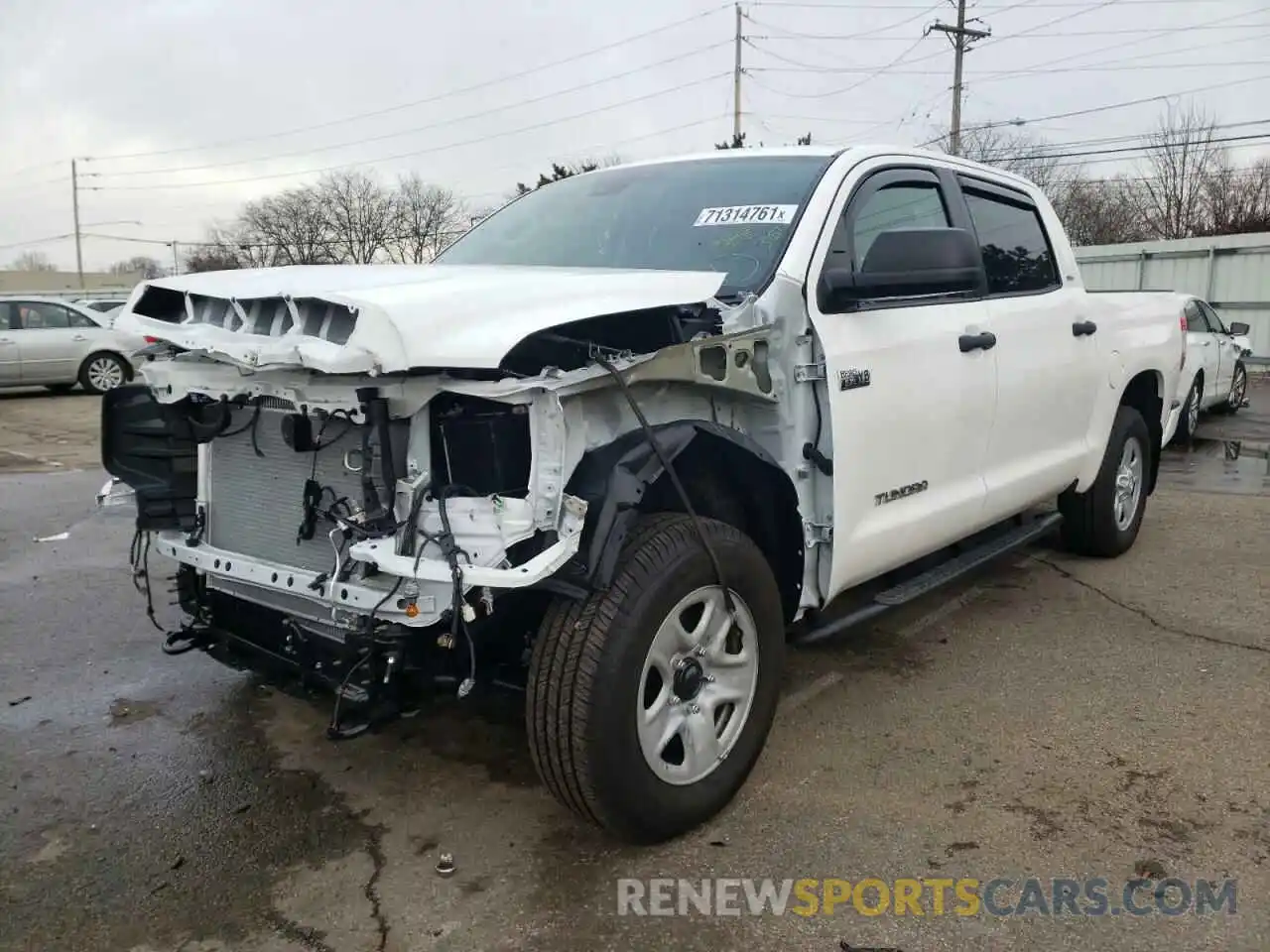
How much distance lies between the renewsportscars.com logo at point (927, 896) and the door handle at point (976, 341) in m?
1.94

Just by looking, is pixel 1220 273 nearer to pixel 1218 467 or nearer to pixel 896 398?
pixel 1218 467

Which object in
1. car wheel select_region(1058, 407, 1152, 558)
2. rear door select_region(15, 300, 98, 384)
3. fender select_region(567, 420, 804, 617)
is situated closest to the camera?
fender select_region(567, 420, 804, 617)

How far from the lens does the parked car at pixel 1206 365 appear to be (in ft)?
36.6

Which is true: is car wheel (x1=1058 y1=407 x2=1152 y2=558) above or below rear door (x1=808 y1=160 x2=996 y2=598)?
below

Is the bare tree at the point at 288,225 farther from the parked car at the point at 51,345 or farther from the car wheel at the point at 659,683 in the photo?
the car wheel at the point at 659,683

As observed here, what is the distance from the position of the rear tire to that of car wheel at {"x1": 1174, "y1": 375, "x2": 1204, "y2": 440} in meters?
14.9

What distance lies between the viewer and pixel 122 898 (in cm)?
274

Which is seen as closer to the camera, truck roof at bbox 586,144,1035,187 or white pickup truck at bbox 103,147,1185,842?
white pickup truck at bbox 103,147,1185,842

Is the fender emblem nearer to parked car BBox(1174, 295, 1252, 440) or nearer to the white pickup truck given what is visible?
the white pickup truck

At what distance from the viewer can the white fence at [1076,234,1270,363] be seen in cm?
1938

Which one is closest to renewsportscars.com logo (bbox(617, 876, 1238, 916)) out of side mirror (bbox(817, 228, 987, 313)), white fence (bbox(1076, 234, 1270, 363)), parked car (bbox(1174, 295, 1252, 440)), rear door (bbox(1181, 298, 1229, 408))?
side mirror (bbox(817, 228, 987, 313))

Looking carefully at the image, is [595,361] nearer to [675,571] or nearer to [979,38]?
[675,571]

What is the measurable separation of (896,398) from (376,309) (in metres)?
1.95

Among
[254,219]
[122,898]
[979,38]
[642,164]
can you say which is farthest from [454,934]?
[254,219]
